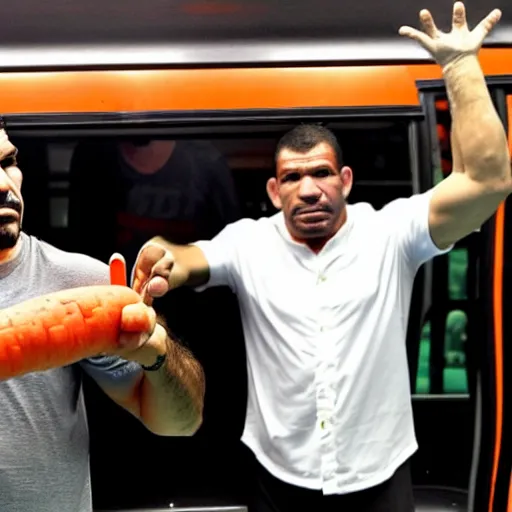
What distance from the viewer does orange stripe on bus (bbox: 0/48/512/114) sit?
149 centimetres

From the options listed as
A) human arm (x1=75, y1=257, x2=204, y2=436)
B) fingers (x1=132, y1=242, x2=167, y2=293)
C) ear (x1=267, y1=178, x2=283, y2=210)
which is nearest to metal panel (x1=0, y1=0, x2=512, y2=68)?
ear (x1=267, y1=178, x2=283, y2=210)

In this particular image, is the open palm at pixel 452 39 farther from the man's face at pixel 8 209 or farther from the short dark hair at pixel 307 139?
the man's face at pixel 8 209

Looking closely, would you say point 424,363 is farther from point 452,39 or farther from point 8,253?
point 8,253

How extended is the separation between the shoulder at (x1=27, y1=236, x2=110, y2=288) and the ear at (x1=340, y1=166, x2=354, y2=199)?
606mm

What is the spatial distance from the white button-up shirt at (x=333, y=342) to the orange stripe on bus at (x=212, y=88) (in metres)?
0.28

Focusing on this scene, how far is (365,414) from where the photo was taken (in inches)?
57.7

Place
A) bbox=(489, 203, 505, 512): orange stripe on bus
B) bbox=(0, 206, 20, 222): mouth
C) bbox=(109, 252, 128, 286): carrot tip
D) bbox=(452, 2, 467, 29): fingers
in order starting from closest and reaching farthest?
bbox=(109, 252, 128, 286): carrot tip → bbox=(0, 206, 20, 222): mouth → bbox=(452, 2, 467, 29): fingers → bbox=(489, 203, 505, 512): orange stripe on bus

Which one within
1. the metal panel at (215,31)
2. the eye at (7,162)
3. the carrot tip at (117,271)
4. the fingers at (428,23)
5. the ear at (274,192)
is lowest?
the carrot tip at (117,271)

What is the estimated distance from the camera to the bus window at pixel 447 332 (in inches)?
64.7

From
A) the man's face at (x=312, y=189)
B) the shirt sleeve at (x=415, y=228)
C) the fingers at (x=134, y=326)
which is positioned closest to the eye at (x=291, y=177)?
the man's face at (x=312, y=189)

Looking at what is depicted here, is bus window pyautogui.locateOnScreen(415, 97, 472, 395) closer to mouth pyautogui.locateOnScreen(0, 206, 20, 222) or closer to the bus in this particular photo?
the bus

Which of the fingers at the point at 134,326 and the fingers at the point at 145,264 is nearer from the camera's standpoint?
the fingers at the point at 134,326

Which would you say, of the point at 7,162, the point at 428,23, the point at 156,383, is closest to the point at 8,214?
the point at 7,162

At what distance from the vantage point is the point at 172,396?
1036 millimetres
